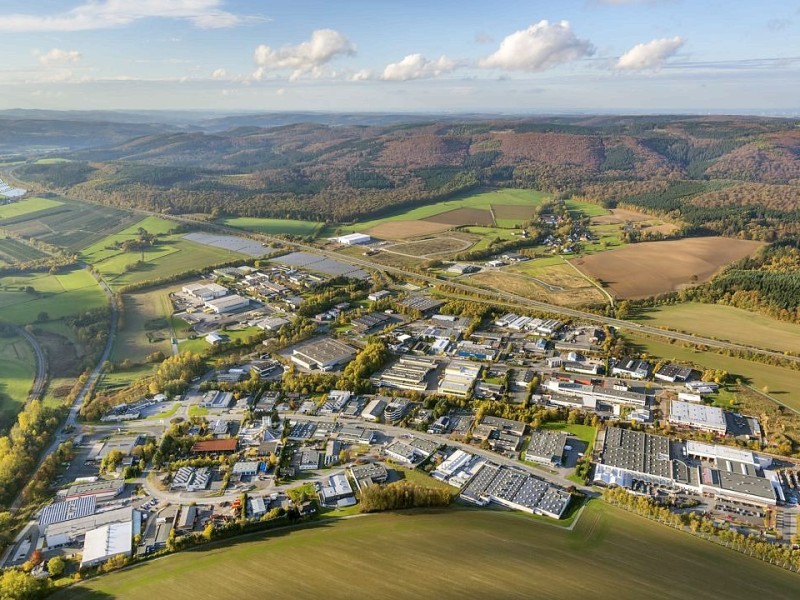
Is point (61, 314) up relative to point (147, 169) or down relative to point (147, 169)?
down

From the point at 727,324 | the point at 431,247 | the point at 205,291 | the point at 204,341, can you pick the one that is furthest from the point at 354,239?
the point at 727,324

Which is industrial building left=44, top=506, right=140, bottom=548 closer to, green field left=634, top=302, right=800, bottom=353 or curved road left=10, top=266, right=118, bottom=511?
curved road left=10, top=266, right=118, bottom=511

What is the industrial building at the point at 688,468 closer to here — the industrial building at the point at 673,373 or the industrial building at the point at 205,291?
the industrial building at the point at 673,373

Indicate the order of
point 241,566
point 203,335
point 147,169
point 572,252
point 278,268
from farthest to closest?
point 147,169, point 572,252, point 278,268, point 203,335, point 241,566

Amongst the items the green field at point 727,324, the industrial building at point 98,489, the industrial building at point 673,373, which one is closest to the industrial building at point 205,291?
the industrial building at point 98,489

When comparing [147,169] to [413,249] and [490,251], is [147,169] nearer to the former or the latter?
[413,249]

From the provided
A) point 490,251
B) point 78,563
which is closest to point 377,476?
point 78,563
